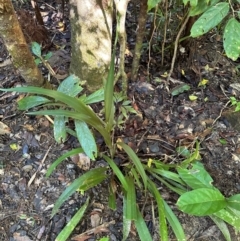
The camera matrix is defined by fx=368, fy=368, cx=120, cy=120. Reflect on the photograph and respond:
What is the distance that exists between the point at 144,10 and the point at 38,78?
51 cm

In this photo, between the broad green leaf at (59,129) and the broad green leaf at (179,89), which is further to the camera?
the broad green leaf at (179,89)

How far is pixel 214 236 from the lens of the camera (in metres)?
1.38

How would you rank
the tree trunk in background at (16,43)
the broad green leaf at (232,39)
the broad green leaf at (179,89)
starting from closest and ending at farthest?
the broad green leaf at (232,39) < the tree trunk in background at (16,43) < the broad green leaf at (179,89)

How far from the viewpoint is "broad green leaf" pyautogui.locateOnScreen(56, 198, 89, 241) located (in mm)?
1280

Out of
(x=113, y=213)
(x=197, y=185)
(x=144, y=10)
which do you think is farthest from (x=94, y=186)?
(x=144, y=10)

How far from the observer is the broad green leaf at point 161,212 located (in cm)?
121

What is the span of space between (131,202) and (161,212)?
0.11m

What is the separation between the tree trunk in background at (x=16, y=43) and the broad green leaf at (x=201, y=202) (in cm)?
71

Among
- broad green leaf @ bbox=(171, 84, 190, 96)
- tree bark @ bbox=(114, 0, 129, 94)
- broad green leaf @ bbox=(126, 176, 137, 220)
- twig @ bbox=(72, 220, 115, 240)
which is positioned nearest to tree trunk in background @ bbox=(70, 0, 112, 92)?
tree bark @ bbox=(114, 0, 129, 94)

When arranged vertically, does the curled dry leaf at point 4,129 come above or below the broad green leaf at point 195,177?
above

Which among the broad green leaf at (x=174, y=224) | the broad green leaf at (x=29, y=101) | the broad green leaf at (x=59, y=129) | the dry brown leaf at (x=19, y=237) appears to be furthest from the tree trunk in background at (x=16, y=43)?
the broad green leaf at (x=174, y=224)

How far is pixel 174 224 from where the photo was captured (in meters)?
1.29

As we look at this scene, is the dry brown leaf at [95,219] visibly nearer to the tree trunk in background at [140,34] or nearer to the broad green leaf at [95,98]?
the broad green leaf at [95,98]

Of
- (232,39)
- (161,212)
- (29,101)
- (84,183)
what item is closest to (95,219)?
(84,183)
